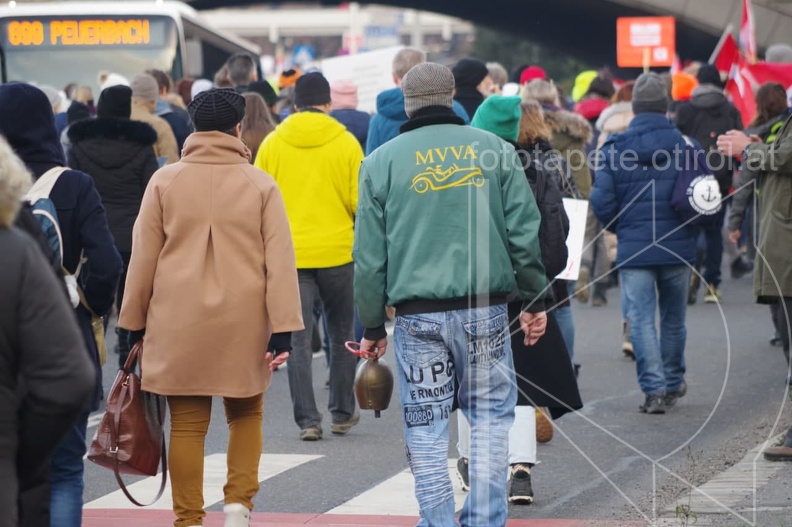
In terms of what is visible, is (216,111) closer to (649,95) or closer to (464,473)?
(464,473)

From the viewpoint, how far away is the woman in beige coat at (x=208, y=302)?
569 centimetres

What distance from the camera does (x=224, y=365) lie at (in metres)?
5.70

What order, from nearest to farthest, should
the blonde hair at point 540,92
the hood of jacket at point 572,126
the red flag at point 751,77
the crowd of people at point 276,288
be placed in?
the crowd of people at point 276,288 < the hood of jacket at point 572,126 < the blonde hair at point 540,92 < the red flag at point 751,77

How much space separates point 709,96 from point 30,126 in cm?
998

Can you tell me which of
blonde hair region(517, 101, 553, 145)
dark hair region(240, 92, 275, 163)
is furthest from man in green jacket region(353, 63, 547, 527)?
dark hair region(240, 92, 275, 163)

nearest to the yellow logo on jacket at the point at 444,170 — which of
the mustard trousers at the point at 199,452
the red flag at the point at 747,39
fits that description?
the mustard trousers at the point at 199,452

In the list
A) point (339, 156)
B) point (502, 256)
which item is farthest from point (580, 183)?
point (502, 256)

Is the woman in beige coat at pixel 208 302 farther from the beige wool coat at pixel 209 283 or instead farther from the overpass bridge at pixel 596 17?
the overpass bridge at pixel 596 17

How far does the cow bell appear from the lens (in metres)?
6.15

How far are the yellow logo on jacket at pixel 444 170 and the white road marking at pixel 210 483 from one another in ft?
7.03

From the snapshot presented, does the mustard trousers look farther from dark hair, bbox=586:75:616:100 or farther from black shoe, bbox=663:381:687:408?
dark hair, bbox=586:75:616:100

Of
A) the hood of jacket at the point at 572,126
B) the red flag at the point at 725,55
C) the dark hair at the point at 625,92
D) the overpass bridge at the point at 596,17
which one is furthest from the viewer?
the overpass bridge at the point at 596,17

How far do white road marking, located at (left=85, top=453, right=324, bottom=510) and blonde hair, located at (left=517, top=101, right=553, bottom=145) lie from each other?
2035 mm

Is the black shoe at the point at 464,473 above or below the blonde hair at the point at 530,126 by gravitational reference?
below
